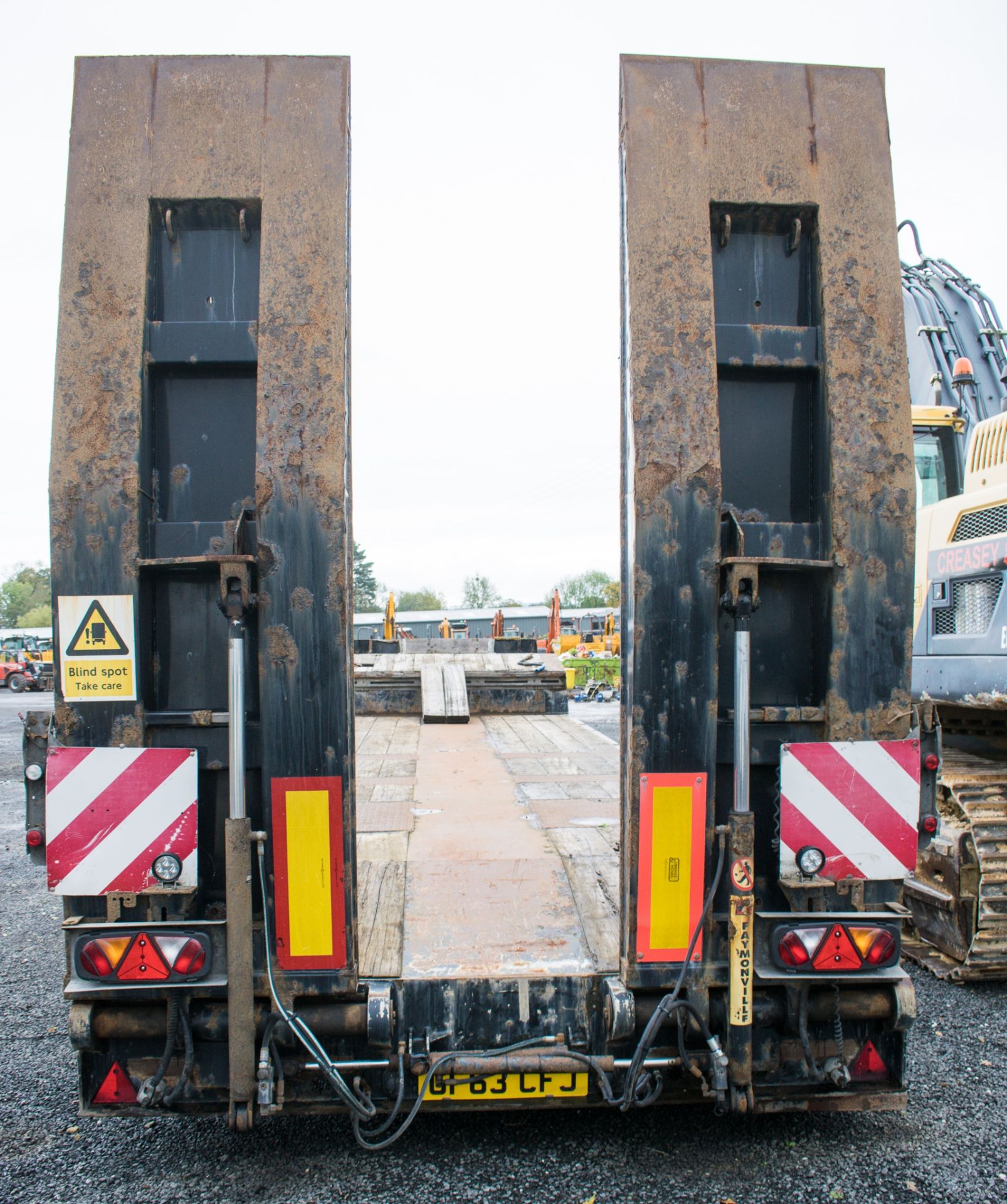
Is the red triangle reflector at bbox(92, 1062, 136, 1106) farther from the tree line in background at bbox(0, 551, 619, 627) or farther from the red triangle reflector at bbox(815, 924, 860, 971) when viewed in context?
the tree line in background at bbox(0, 551, 619, 627)

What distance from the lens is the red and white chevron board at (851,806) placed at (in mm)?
2371

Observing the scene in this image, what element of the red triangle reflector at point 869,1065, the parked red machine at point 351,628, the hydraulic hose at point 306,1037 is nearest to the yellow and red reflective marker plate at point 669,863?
the parked red machine at point 351,628

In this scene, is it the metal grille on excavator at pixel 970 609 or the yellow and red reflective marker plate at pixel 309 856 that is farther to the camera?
the metal grille on excavator at pixel 970 609

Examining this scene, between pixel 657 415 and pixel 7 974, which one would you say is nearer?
pixel 657 415

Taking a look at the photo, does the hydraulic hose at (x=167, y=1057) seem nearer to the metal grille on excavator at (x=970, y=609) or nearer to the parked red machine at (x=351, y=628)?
the parked red machine at (x=351, y=628)

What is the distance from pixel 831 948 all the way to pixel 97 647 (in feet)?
7.25

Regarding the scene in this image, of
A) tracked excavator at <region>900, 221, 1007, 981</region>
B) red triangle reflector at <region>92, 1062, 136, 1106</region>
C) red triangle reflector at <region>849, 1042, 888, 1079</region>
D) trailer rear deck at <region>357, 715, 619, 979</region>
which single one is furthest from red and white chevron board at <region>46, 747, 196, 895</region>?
tracked excavator at <region>900, 221, 1007, 981</region>

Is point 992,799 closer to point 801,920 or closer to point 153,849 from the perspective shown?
point 801,920

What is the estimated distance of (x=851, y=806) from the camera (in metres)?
2.39

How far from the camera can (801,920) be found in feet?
7.76

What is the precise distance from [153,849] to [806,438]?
2235 millimetres

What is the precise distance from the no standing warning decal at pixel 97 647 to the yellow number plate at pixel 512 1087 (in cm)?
141

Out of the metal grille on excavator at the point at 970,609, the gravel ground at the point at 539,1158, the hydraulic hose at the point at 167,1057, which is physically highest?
the metal grille on excavator at the point at 970,609

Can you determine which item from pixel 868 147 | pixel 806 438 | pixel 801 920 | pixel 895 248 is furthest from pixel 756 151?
pixel 801 920
